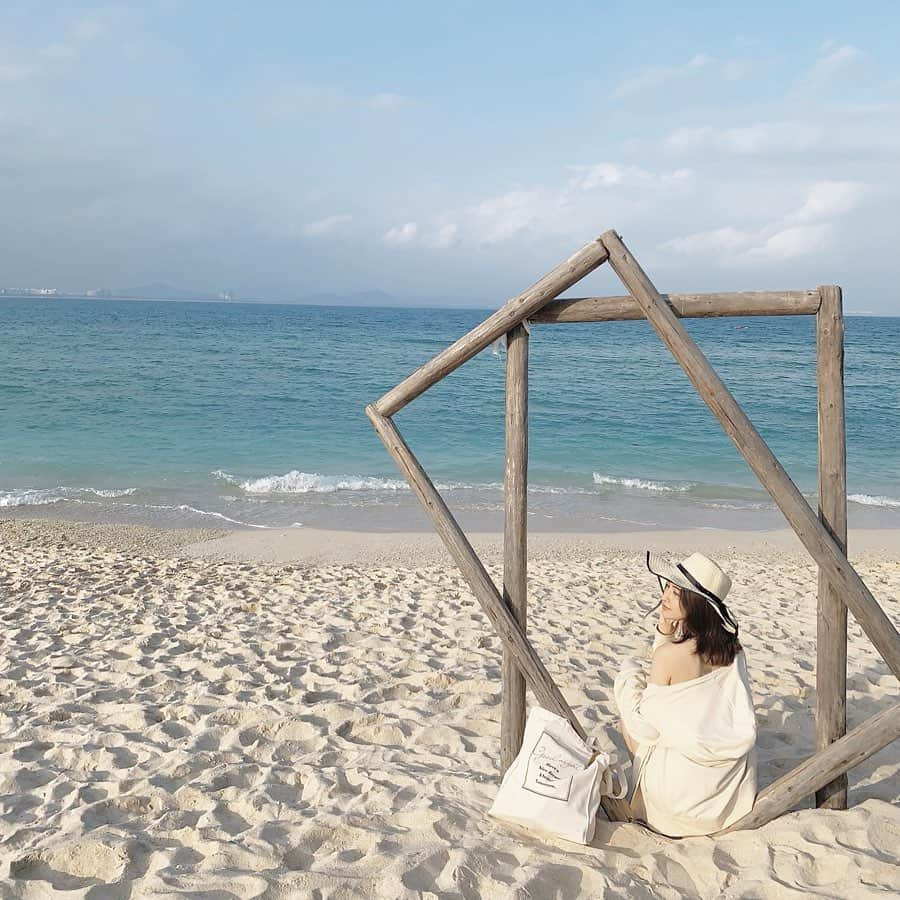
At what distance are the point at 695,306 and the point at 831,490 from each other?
0.89 m

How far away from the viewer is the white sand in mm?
3049

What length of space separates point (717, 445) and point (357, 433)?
8.12 meters

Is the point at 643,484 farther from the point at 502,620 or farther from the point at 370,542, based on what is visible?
the point at 502,620

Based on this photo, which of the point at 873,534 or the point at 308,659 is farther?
the point at 873,534

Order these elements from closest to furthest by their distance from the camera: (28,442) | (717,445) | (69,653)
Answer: (69,653)
(28,442)
(717,445)

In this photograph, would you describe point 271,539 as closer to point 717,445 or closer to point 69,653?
point 69,653

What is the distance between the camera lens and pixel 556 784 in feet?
10.8

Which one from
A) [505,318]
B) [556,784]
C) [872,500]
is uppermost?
[505,318]

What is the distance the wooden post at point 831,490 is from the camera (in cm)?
324

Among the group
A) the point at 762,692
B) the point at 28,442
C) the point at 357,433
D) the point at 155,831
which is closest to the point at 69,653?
the point at 155,831

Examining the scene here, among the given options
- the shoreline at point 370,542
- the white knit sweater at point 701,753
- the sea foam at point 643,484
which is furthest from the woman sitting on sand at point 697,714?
the sea foam at point 643,484

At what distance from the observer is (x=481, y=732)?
180 inches

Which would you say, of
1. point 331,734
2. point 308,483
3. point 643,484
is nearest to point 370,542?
point 308,483

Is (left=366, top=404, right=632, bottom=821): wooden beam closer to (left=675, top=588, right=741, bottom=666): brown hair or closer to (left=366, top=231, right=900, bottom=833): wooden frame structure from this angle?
(left=366, top=231, right=900, bottom=833): wooden frame structure
